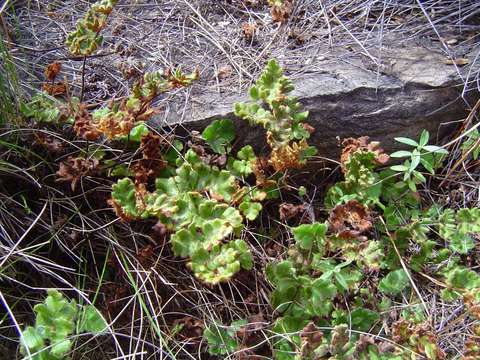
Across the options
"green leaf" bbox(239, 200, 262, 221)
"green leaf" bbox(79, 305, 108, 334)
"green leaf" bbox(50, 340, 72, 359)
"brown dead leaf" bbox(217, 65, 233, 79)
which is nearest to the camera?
"green leaf" bbox(50, 340, 72, 359)

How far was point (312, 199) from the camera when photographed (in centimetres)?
195

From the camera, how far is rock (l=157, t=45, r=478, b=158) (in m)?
1.96

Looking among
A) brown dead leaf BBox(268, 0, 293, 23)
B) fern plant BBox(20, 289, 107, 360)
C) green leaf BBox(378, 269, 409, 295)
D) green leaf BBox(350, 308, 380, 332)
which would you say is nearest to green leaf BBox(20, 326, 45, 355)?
fern plant BBox(20, 289, 107, 360)

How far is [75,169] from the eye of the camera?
1706 millimetres

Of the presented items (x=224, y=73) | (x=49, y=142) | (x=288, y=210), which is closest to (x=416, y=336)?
(x=288, y=210)

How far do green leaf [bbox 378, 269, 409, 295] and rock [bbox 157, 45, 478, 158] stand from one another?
49 centimetres

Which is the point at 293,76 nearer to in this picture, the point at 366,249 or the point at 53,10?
the point at 366,249

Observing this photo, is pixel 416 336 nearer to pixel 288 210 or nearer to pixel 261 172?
pixel 288 210

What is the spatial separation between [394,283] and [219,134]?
0.75 m

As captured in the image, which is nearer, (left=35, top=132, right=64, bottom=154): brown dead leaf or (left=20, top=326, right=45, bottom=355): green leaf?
(left=20, top=326, right=45, bottom=355): green leaf

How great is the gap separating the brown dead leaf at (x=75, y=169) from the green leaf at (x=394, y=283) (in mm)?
974

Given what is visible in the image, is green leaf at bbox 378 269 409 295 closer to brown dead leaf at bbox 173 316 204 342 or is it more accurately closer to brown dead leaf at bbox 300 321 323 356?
brown dead leaf at bbox 300 321 323 356

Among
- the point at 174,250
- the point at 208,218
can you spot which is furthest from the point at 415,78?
the point at 174,250

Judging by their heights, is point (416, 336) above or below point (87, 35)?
below
